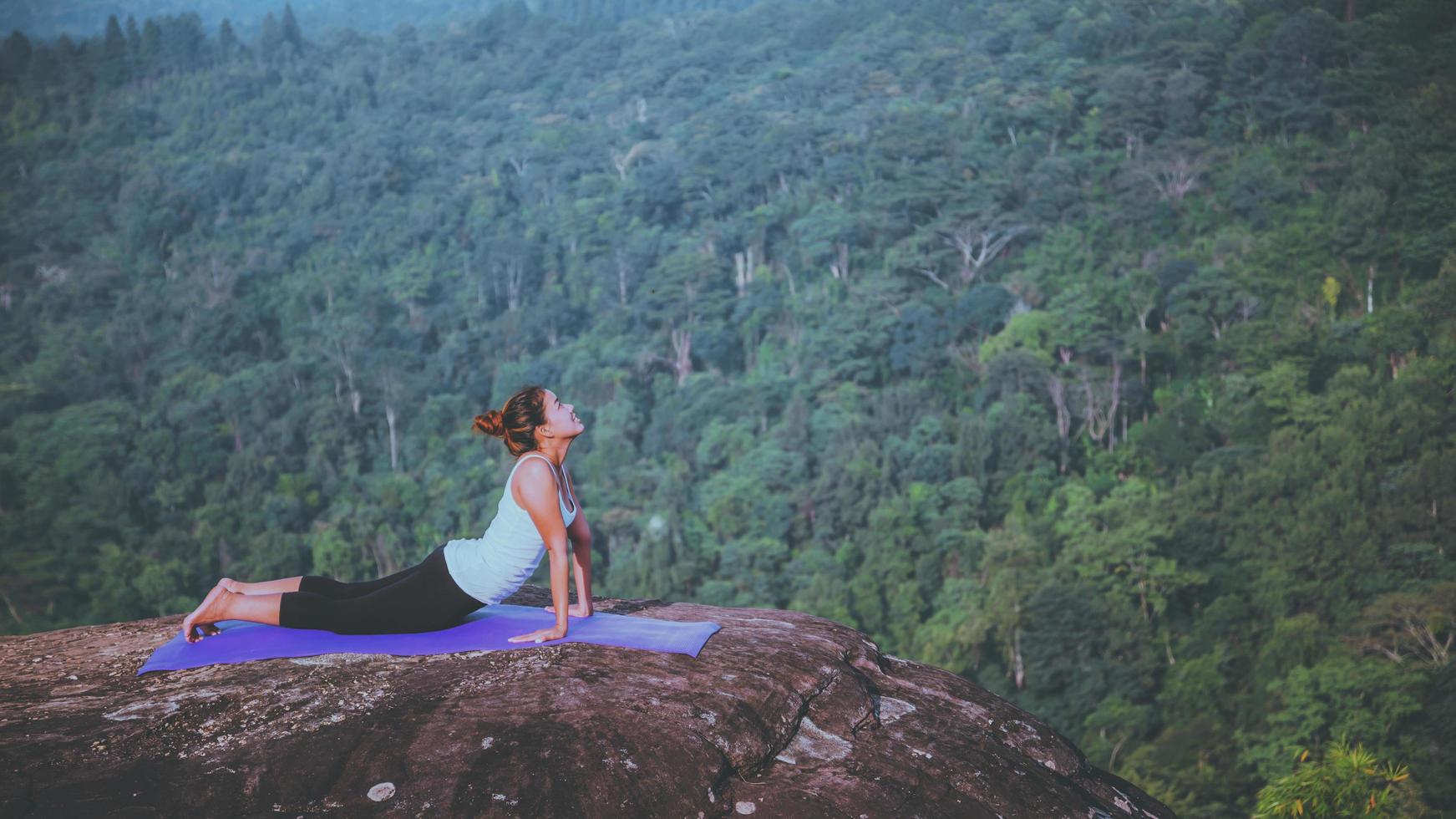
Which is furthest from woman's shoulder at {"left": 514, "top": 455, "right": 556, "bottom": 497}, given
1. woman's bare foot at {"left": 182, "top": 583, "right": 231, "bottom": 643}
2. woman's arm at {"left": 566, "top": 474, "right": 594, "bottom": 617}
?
woman's bare foot at {"left": 182, "top": 583, "right": 231, "bottom": 643}

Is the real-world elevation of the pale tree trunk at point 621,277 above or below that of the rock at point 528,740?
below

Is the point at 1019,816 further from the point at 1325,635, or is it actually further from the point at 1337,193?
the point at 1337,193

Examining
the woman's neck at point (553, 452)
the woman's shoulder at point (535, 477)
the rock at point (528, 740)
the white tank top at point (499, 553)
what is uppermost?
the woman's neck at point (553, 452)

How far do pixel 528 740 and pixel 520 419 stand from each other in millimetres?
1253

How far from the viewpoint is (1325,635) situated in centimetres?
2286

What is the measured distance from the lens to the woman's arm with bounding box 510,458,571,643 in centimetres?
415

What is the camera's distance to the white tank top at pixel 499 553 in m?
4.25

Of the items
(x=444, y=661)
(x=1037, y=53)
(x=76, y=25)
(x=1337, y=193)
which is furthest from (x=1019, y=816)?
(x=76, y=25)

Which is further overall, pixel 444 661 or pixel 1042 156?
pixel 1042 156

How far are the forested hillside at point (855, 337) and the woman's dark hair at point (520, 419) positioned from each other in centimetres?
A: 854

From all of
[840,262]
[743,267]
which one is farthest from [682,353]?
[840,262]

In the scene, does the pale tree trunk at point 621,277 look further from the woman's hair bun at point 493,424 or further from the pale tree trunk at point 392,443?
the woman's hair bun at point 493,424

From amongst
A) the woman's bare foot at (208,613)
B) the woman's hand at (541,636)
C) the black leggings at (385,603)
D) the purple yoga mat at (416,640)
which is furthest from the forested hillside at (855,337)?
the woman's bare foot at (208,613)

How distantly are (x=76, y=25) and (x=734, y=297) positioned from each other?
3832 centimetres
